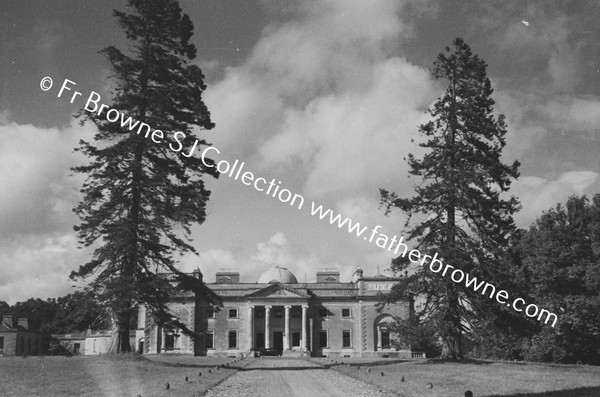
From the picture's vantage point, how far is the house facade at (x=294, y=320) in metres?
61.8

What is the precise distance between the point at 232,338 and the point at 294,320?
732 cm

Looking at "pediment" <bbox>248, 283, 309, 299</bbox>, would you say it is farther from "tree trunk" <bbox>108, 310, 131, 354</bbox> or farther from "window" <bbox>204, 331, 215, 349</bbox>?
"tree trunk" <bbox>108, 310, 131, 354</bbox>

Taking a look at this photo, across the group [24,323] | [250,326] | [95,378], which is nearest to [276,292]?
[250,326]

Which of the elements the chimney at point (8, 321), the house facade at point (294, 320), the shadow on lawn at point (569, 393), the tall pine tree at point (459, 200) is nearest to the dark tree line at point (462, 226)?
the tall pine tree at point (459, 200)

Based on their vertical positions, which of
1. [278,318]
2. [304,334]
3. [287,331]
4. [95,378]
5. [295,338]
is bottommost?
[295,338]

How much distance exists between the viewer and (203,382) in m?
17.4

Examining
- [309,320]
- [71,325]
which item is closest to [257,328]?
[309,320]

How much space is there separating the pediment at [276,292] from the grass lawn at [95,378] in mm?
40085

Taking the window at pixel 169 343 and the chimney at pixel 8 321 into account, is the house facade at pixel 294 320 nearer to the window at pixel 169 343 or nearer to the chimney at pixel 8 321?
the window at pixel 169 343

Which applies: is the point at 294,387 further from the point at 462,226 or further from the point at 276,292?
the point at 276,292

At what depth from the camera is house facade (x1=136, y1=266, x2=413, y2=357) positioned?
61750mm

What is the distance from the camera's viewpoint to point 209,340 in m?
62.4

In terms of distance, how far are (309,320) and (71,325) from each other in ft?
140

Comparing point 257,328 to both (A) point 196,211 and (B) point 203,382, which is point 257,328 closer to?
(A) point 196,211
